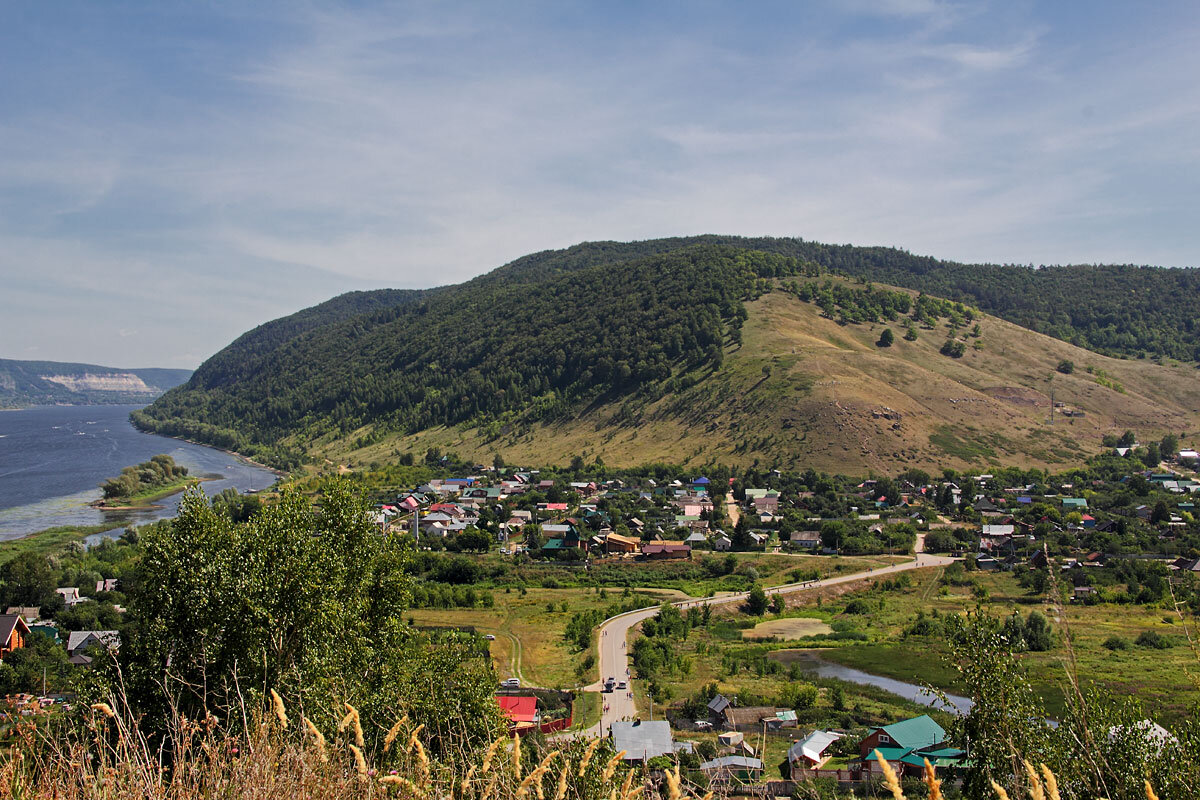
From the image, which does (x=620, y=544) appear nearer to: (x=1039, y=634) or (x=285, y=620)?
(x=1039, y=634)

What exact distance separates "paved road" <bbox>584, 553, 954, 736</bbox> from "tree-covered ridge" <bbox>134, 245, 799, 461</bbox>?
169 feet

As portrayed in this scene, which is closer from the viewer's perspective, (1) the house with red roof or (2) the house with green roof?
(2) the house with green roof

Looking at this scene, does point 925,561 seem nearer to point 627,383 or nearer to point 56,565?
point 56,565

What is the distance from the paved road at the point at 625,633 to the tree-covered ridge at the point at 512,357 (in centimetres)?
5148

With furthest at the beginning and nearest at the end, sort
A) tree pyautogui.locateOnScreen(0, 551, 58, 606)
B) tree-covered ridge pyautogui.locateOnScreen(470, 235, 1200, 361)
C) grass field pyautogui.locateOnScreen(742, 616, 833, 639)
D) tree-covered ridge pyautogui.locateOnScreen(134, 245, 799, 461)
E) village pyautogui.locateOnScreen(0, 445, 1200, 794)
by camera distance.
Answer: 1. tree-covered ridge pyautogui.locateOnScreen(470, 235, 1200, 361)
2. tree-covered ridge pyautogui.locateOnScreen(134, 245, 799, 461)
3. grass field pyautogui.locateOnScreen(742, 616, 833, 639)
4. tree pyautogui.locateOnScreen(0, 551, 58, 606)
5. village pyautogui.locateOnScreen(0, 445, 1200, 794)

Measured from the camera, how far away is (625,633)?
3400 cm

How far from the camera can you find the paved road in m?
24.9

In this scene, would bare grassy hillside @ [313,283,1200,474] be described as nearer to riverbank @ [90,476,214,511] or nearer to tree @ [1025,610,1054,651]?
riverbank @ [90,476,214,511]

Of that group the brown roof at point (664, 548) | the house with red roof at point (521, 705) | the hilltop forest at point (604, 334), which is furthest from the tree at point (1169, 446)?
the house with red roof at point (521, 705)

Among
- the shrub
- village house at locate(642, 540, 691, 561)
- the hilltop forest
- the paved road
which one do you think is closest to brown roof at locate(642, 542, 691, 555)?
village house at locate(642, 540, 691, 561)

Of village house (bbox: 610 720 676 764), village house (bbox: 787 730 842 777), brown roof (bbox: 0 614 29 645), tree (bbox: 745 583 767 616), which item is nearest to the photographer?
village house (bbox: 610 720 676 764)

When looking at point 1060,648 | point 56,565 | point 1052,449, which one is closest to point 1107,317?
point 1052,449

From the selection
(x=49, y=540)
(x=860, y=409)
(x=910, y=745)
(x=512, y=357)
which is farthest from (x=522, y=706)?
(x=512, y=357)

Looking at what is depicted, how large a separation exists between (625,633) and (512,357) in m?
91.8
